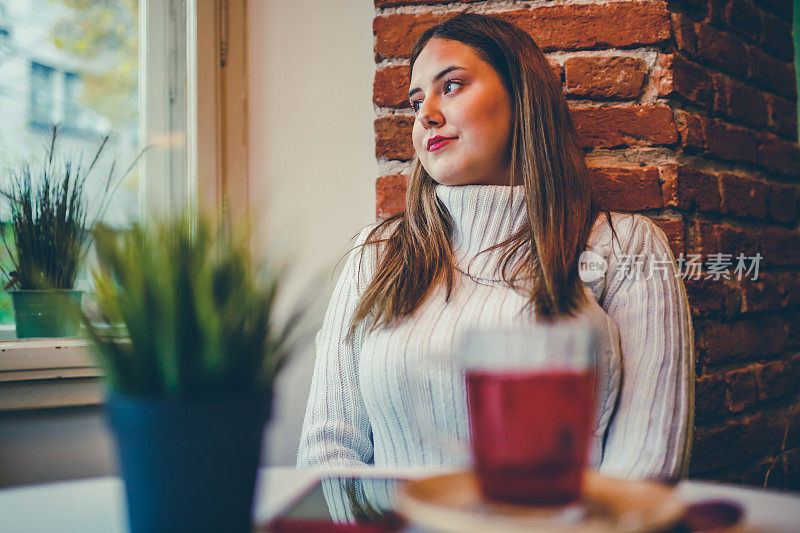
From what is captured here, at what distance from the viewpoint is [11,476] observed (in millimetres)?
1271

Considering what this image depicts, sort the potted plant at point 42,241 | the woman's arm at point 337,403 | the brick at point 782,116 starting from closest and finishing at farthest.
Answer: the woman's arm at point 337,403, the potted plant at point 42,241, the brick at point 782,116

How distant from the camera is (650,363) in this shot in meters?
0.98

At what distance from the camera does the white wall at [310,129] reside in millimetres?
1506

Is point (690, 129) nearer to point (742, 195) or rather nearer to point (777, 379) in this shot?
point (742, 195)

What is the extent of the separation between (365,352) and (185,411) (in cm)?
70

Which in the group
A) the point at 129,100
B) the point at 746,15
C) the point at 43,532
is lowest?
the point at 43,532

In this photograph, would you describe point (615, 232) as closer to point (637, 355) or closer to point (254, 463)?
point (637, 355)

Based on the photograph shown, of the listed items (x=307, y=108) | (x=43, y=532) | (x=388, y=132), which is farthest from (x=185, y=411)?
(x=307, y=108)

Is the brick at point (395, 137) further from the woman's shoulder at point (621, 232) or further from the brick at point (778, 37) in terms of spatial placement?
the brick at point (778, 37)

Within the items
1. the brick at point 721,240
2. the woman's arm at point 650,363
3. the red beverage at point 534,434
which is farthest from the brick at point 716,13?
the red beverage at point 534,434

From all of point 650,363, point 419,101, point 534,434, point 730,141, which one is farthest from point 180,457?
point 730,141

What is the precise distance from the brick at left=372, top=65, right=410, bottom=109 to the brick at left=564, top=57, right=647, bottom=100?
0.33 m

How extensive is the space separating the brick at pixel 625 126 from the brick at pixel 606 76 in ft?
0.10

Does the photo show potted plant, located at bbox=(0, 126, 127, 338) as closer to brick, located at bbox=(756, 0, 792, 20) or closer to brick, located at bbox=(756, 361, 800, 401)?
brick, located at bbox=(756, 361, 800, 401)
